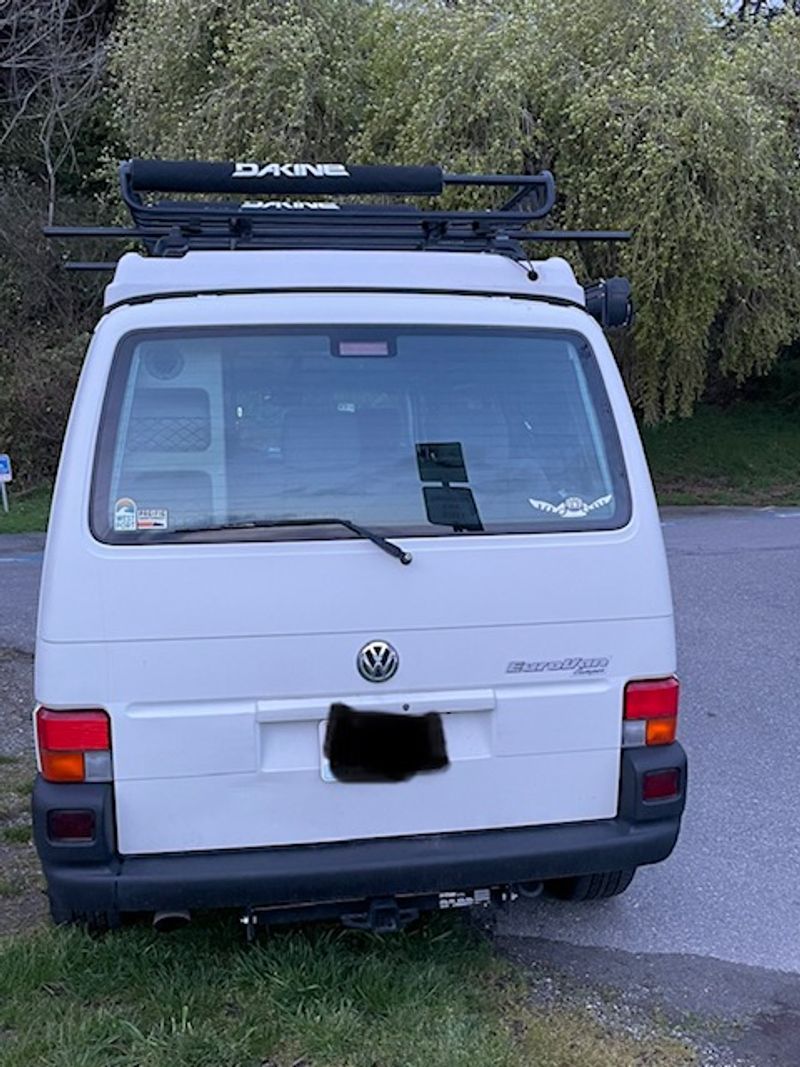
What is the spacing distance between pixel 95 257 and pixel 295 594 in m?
16.9

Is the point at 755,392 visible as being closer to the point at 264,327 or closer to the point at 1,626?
the point at 1,626

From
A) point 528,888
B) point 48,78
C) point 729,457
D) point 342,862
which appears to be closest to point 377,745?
point 342,862

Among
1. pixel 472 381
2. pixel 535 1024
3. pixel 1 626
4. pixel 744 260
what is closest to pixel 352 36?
pixel 744 260

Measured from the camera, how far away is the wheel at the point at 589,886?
3.84 m

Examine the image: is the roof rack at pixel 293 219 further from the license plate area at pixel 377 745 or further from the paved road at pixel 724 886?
the paved road at pixel 724 886

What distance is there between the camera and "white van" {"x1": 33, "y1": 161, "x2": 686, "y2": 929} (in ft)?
9.98

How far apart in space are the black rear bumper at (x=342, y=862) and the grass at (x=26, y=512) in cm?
1150

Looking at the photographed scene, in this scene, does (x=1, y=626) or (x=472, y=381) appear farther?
(x=1, y=626)

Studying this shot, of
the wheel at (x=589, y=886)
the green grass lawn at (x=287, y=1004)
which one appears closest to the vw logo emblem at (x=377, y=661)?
the green grass lawn at (x=287, y=1004)

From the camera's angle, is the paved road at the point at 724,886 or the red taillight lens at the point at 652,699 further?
the paved road at the point at 724,886

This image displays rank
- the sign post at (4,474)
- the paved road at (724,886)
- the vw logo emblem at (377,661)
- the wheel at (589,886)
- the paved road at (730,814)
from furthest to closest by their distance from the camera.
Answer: the sign post at (4,474) < the paved road at (730,814) < the wheel at (589,886) < the paved road at (724,886) < the vw logo emblem at (377,661)

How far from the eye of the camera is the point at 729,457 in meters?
19.8

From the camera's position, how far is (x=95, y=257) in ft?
60.7

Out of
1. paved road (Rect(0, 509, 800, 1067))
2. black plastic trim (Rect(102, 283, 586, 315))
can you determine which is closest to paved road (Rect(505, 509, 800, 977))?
paved road (Rect(0, 509, 800, 1067))
